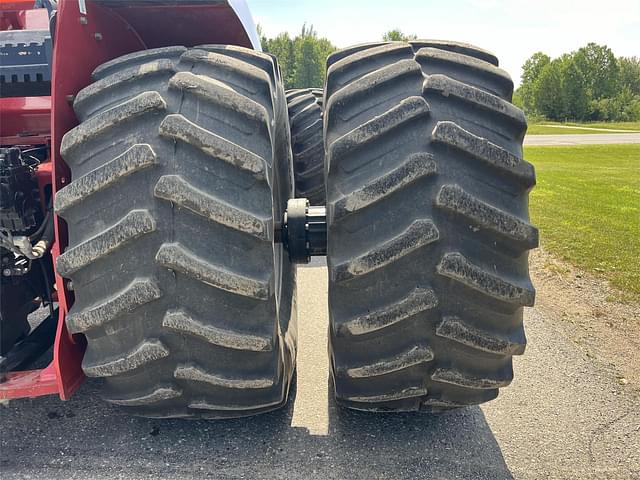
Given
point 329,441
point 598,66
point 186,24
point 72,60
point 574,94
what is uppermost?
point 598,66

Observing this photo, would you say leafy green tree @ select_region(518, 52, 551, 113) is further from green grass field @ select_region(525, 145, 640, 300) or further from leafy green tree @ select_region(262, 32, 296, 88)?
green grass field @ select_region(525, 145, 640, 300)

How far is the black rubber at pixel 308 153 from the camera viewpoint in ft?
14.3

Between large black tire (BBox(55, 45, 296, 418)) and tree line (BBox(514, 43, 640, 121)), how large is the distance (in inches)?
2400

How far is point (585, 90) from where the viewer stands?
58406 mm

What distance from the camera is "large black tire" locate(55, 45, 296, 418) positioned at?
1.62 m

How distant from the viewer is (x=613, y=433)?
94.5 inches

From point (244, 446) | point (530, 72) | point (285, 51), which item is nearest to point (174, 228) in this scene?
point (244, 446)

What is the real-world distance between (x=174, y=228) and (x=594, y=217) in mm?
6800

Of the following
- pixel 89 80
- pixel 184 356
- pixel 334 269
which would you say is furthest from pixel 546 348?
pixel 89 80

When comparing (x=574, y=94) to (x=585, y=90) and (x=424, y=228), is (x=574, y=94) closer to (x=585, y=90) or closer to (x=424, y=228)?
(x=585, y=90)

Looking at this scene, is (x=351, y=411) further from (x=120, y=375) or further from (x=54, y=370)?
(x=54, y=370)

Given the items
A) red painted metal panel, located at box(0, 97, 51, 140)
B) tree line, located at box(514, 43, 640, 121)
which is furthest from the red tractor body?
tree line, located at box(514, 43, 640, 121)

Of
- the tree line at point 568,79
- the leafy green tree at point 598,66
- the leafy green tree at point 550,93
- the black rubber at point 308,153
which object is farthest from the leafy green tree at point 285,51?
the black rubber at point 308,153

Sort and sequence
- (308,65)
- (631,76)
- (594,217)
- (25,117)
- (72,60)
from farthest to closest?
(631,76) → (308,65) → (594,217) → (25,117) → (72,60)
